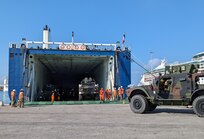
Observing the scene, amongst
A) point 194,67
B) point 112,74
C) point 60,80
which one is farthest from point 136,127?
point 60,80

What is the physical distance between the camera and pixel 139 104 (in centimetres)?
1380

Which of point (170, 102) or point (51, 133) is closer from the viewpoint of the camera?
point (51, 133)

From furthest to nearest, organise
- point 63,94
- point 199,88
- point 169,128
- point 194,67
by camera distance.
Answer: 1. point 63,94
2. point 194,67
3. point 199,88
4. point 169,128

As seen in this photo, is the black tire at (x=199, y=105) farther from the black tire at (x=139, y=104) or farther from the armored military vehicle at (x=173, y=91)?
the black tire at (x=139, y=104)

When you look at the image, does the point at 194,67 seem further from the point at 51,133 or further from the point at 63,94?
the point at 63,94

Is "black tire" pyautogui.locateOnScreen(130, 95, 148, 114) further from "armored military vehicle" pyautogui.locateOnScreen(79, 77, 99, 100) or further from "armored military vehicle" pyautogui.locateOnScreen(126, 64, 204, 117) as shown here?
"armored military vehicle" pyautogui.locateOnScreen(79, 77, 99, 100)

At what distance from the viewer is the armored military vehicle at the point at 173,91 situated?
1213 cm

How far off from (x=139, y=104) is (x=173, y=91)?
1.90 m

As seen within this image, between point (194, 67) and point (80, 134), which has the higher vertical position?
point (194, 67)

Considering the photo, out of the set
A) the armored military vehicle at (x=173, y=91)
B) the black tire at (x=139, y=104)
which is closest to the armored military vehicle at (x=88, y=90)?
the armored military vehicle at (x=173, y=91)

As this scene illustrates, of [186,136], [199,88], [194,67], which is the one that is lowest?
[186,136]

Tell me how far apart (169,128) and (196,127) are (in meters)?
0.95

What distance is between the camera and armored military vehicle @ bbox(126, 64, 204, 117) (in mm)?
12133

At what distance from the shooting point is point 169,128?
29.2ft
